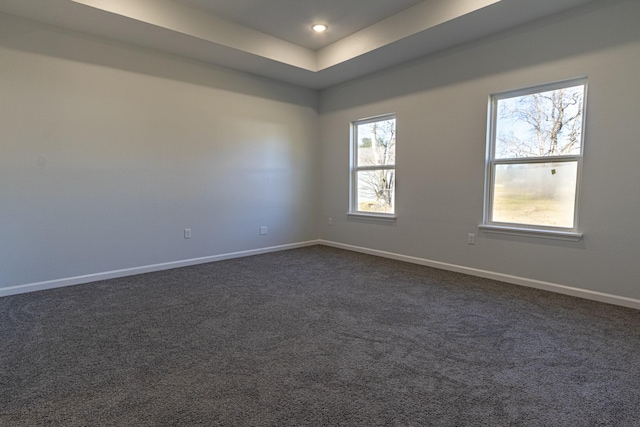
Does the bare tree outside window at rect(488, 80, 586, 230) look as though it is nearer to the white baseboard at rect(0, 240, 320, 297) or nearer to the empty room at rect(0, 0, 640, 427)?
the empty room at rect(0, 0, 640, 427)

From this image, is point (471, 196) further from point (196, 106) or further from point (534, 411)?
point (196, 106)

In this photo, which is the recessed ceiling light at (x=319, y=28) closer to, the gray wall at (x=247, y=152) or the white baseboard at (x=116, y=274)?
the gray wall at (x=247, y=152)

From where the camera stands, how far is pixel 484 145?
3682 mm

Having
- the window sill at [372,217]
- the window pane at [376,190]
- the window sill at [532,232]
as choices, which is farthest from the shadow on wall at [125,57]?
the window sill at [532,232]

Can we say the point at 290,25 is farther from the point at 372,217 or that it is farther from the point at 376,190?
the point at 372,217

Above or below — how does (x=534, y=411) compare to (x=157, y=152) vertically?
below

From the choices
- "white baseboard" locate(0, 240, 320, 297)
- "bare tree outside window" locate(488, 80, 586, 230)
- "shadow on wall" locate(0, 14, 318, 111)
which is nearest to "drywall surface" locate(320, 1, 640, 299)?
"bare tree outside window" locate(488, 80, 586, 230)

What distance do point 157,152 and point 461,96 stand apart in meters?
3.72

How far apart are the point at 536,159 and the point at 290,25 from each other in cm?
311

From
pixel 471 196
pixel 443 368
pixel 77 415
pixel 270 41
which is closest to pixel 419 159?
pixel 471 196

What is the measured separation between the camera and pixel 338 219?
548cm

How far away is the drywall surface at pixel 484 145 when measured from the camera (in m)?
2.83

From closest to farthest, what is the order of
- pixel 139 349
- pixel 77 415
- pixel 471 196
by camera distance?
1. pixel 77 415
2. pixel 139 349
3. pixel 471 196

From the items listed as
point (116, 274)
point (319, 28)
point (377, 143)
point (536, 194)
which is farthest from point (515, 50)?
point (116, 274)
